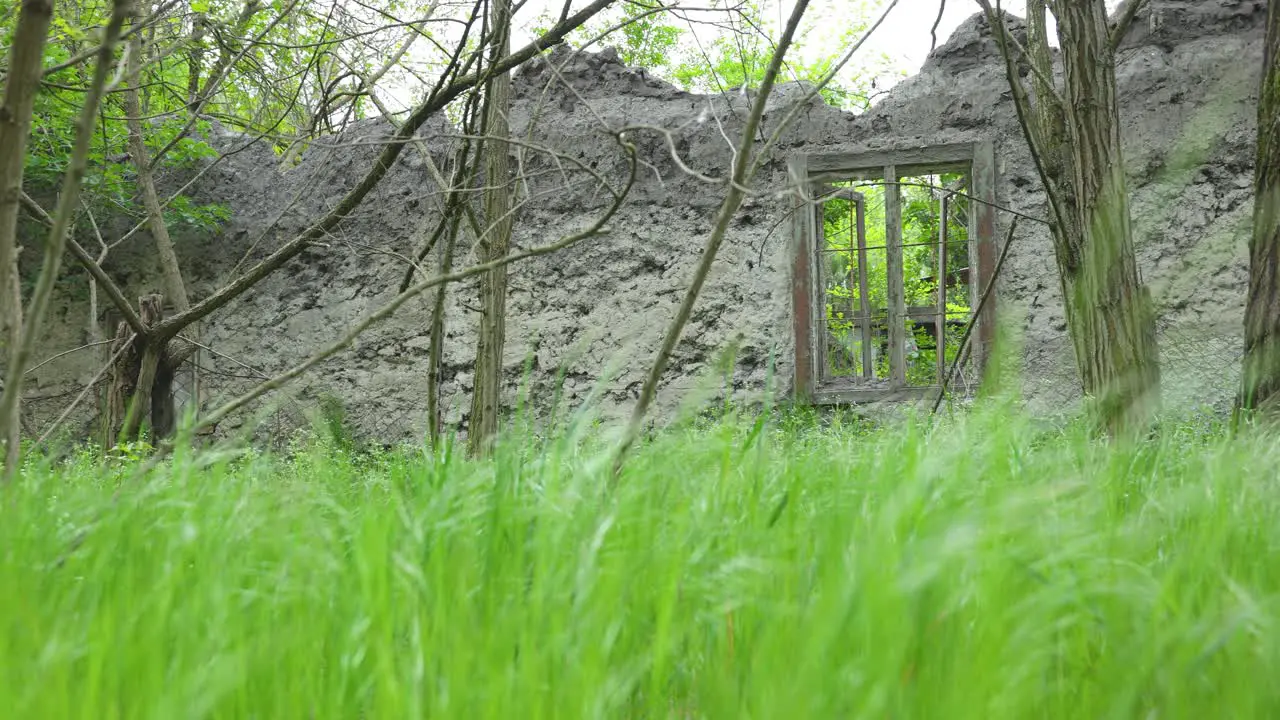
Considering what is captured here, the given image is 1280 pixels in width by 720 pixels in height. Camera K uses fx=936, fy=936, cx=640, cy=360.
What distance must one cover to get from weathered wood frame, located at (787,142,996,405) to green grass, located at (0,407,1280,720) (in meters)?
4.40

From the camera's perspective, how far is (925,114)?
19.8 feet

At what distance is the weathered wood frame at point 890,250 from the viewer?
230 inches

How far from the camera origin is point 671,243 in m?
6.24

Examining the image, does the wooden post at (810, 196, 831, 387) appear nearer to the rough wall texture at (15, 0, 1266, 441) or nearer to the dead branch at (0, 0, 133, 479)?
the rough wall texture at (15, 0, 1266, 441)

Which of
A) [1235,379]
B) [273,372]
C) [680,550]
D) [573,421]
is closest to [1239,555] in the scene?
[680,550]

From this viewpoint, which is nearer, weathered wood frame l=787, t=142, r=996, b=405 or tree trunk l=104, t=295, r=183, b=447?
tree trunk l=104, t=295, r=183, b=447

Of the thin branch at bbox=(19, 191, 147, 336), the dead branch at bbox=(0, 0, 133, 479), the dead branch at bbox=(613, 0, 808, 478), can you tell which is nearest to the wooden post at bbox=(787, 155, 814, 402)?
the thin branch at bbox=(19, 191, 147, 336)

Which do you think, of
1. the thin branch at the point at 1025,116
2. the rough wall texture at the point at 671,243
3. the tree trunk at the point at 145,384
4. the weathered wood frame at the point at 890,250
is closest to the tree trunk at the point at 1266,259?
the thin branch at the point at 1025,116

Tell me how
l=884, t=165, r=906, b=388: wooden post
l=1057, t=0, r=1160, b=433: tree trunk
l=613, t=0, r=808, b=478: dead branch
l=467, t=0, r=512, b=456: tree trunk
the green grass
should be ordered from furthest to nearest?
l=884, t=165, r=906, b=388: wooden post
l=467, t=0, r=512, b=456: tree trunk
l=1057, t=0, r=1160, b=433: tree trunk
l=613, t=0, r=808, b=478: dead branch
the green grass

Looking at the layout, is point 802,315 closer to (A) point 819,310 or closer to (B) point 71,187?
(A) point 819,310

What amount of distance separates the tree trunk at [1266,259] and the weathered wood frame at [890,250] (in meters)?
2.29

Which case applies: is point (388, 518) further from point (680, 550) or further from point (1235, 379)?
point (1235, 379)

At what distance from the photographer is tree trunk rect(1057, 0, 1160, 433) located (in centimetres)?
333

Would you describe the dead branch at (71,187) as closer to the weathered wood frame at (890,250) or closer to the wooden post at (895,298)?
the weathered wood frame at (890,250)
